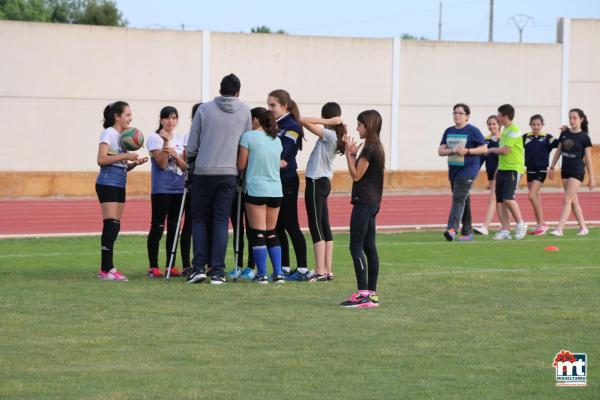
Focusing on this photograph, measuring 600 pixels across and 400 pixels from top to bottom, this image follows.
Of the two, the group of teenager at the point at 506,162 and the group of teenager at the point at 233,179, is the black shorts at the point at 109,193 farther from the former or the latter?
the group of teenager at the point at 506,162

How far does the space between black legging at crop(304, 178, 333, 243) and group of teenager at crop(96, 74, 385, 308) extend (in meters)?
0.01

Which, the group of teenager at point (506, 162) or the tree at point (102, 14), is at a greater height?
the tree at point (102, 14)

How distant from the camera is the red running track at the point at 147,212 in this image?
73.3 feet

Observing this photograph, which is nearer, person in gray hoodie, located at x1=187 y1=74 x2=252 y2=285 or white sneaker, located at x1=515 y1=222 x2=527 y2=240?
person in gray hoodie, located at x1=187 y1=74 x2=252 y2=285

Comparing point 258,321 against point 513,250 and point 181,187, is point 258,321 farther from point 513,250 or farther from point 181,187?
point 513,250

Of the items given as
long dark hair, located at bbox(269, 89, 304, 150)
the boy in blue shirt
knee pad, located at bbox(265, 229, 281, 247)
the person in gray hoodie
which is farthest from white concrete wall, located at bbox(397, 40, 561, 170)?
the person in gray hoodie

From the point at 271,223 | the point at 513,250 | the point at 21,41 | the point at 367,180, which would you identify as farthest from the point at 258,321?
the point at 21,41

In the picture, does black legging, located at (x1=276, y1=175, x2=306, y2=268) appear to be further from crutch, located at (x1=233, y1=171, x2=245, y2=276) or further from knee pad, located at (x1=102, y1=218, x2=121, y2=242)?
knee pad, located at (x1=102, y1=218, x2=121, y2=242)

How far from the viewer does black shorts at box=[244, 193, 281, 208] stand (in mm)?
12391

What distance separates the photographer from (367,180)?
435 inches

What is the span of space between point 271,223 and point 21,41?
2277 centimetres

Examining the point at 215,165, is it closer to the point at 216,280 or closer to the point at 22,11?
the point at 216,280

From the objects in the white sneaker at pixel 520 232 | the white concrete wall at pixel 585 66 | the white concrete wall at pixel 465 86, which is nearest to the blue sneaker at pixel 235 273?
the white sneaker at pixel 520 232

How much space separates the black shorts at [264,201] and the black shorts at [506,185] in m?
7.08
